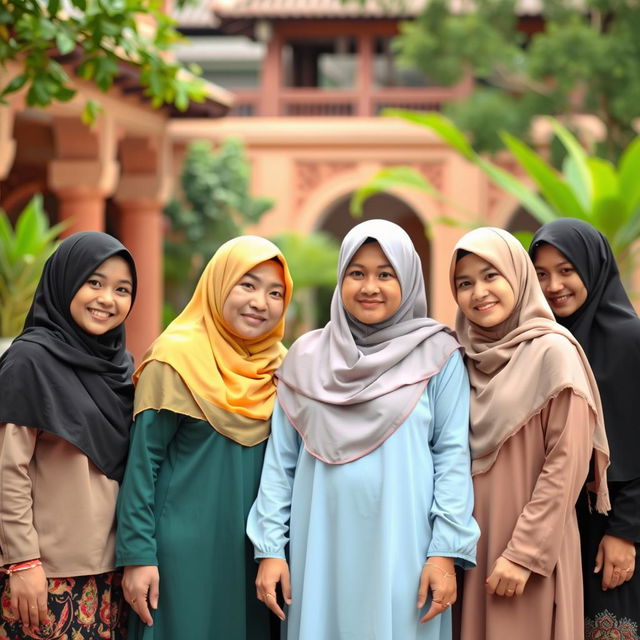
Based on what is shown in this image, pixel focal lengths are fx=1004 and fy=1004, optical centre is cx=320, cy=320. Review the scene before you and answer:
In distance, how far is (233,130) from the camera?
11930 mm

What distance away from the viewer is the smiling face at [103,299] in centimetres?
239

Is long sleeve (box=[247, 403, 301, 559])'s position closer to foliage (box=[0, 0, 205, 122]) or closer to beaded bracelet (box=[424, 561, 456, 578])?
beaded bracelet (box=[424, 561, 456, 578])

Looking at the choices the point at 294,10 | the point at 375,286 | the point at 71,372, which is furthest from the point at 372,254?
the point at 294,10

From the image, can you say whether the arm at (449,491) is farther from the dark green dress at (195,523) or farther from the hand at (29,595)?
the hand at (29,595)

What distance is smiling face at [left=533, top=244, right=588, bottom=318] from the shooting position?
2490 mm

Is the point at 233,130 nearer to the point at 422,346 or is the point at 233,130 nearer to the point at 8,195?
the point at 8,195

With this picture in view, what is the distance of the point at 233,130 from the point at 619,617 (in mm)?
10171

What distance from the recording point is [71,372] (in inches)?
92.7

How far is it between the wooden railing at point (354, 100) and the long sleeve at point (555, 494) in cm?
1061

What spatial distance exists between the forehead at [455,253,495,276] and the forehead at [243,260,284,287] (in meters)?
0.45

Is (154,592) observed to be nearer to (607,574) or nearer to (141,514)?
(141,514)

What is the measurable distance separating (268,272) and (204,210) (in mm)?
8375

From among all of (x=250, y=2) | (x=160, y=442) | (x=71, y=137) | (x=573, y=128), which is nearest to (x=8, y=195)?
(x=71, y=137)

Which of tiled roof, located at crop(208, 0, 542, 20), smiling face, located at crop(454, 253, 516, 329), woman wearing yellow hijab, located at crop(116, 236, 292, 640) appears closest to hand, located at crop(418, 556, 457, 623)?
woman wearing yellow hijab, located at crop(116, 236, 292, 640)
